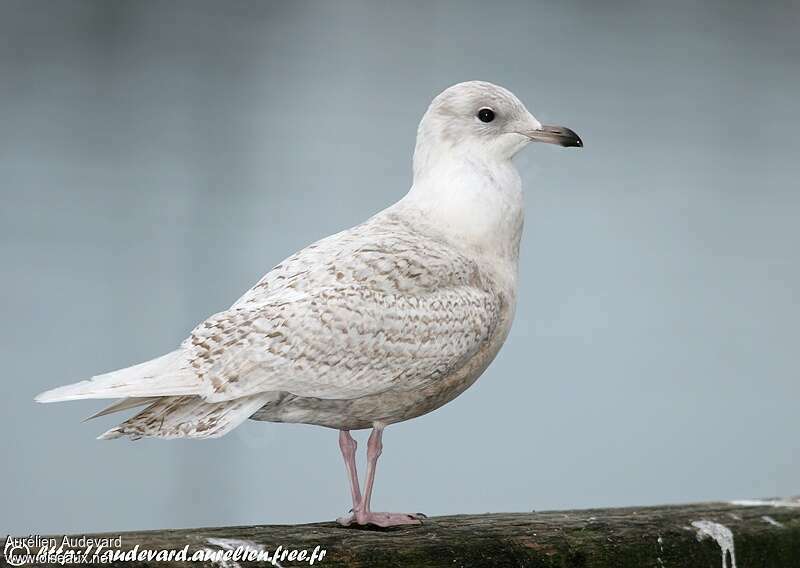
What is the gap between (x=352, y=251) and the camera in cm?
312

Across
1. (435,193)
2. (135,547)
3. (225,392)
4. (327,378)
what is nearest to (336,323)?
(327,378)

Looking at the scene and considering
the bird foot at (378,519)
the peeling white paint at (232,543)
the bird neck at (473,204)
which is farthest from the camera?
the bird neck at (473,204)

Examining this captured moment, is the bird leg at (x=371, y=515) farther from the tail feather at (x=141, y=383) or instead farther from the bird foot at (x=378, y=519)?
the tail feather at (x=141, y=383)

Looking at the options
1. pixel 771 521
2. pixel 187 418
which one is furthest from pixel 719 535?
pixel 187 418

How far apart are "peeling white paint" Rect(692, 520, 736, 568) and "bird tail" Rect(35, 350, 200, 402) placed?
132 cm

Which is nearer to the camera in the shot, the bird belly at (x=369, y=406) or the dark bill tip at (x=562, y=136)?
the bird belly at (x=369, y=406)

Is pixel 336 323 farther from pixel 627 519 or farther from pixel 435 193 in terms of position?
pixel 627 519

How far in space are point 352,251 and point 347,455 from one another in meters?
0.53

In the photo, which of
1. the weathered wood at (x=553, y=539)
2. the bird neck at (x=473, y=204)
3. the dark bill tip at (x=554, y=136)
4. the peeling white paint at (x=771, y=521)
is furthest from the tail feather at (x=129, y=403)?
the peeling white paint at (x=771, y=521)

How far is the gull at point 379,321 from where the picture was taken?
2879 millimetres

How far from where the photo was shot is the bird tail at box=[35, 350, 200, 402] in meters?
2.69

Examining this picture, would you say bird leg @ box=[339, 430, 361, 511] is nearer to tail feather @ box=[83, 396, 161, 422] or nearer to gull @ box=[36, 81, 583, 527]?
gull @ box=[36, 81, 583, 527]

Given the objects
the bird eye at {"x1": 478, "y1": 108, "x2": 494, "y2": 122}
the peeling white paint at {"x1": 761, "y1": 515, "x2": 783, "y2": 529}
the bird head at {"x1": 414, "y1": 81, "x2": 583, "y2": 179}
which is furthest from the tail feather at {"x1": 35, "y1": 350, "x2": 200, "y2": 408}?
the peeling white paint at {"x1": 761, "y1": 515, "x2": 783, "y2": 529}

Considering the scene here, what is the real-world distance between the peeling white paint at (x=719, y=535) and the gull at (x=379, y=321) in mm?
688
